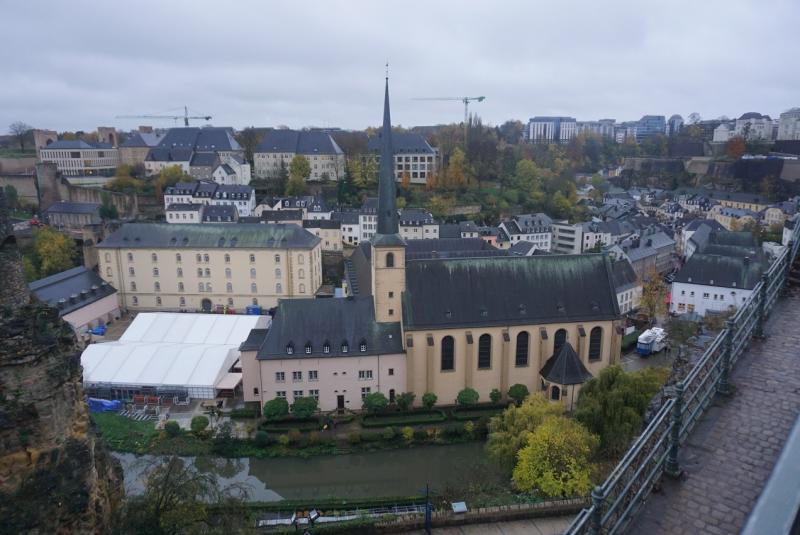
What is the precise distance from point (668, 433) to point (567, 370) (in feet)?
84.3

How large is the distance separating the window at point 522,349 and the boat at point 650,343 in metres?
12.0

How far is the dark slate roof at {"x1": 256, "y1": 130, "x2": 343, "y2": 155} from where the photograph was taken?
88750 millimetres

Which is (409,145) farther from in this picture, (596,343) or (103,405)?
(103,405)

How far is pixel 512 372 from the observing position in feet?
108

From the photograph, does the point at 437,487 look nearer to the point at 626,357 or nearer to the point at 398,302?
the point at 398,302

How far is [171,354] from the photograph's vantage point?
34.5 meters

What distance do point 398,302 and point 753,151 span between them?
365 feet

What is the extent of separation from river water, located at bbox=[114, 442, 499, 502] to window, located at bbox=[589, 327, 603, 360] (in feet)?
32.9

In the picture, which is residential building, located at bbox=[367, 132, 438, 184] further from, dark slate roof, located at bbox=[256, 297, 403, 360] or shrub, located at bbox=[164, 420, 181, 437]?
shrub, located at bbox=[164, 420, 181, 437]

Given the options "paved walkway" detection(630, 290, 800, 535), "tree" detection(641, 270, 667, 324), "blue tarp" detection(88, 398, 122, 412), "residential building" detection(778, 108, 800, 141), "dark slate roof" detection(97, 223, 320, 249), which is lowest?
"blue tarp" detection(88, 398, 122, 412)

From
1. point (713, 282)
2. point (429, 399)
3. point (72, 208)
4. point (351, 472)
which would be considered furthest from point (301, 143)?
point (351, 472)

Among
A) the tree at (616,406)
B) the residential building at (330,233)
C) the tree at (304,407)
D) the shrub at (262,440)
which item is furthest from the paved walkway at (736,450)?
the residential building at (330,233)

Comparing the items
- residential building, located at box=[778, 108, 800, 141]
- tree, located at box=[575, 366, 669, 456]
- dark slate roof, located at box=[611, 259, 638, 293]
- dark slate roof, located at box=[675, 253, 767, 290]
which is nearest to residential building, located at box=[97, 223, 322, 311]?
dark slate roof, located at box=[611, 259, 638, 293]

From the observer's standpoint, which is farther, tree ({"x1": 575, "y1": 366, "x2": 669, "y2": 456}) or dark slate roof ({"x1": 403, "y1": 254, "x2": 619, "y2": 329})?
dark slate roof ({"x1": 403, "y1": 254, "x2": 619, "y2": 329})
